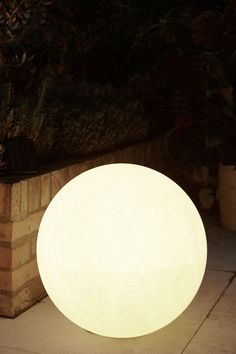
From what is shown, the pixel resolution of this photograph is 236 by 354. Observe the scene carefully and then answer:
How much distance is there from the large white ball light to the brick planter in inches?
21.1

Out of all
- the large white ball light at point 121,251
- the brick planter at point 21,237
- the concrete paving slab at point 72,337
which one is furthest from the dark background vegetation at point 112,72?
the large white ball light at point 121,251

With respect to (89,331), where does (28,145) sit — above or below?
A: above

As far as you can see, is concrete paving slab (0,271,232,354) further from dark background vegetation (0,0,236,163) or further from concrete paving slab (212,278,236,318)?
dark background vegetation (0,0,236,163)

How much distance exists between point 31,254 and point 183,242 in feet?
3.84

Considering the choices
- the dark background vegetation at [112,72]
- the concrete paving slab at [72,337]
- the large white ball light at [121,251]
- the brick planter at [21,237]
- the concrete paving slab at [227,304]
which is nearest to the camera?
the large white ball light at [121,251]

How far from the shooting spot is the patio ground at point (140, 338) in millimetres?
3252

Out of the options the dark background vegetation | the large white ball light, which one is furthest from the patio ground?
the dark background vegetation

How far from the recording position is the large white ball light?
293 cm

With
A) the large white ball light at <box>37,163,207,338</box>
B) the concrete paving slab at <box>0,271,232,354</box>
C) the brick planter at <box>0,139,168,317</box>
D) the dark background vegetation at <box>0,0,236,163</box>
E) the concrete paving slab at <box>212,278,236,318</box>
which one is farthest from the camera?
the dark background vegetation at <box>0,0,236,163</box>

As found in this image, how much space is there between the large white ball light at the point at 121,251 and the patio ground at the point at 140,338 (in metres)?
0.19

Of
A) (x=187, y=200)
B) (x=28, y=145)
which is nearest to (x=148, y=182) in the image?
(x=187, y=200)

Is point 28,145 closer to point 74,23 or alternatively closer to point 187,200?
point 187,200

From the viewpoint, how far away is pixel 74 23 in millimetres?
8180

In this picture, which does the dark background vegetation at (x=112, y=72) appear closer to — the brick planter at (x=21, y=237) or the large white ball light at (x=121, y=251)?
the brick planter at (x=21, y=237)
